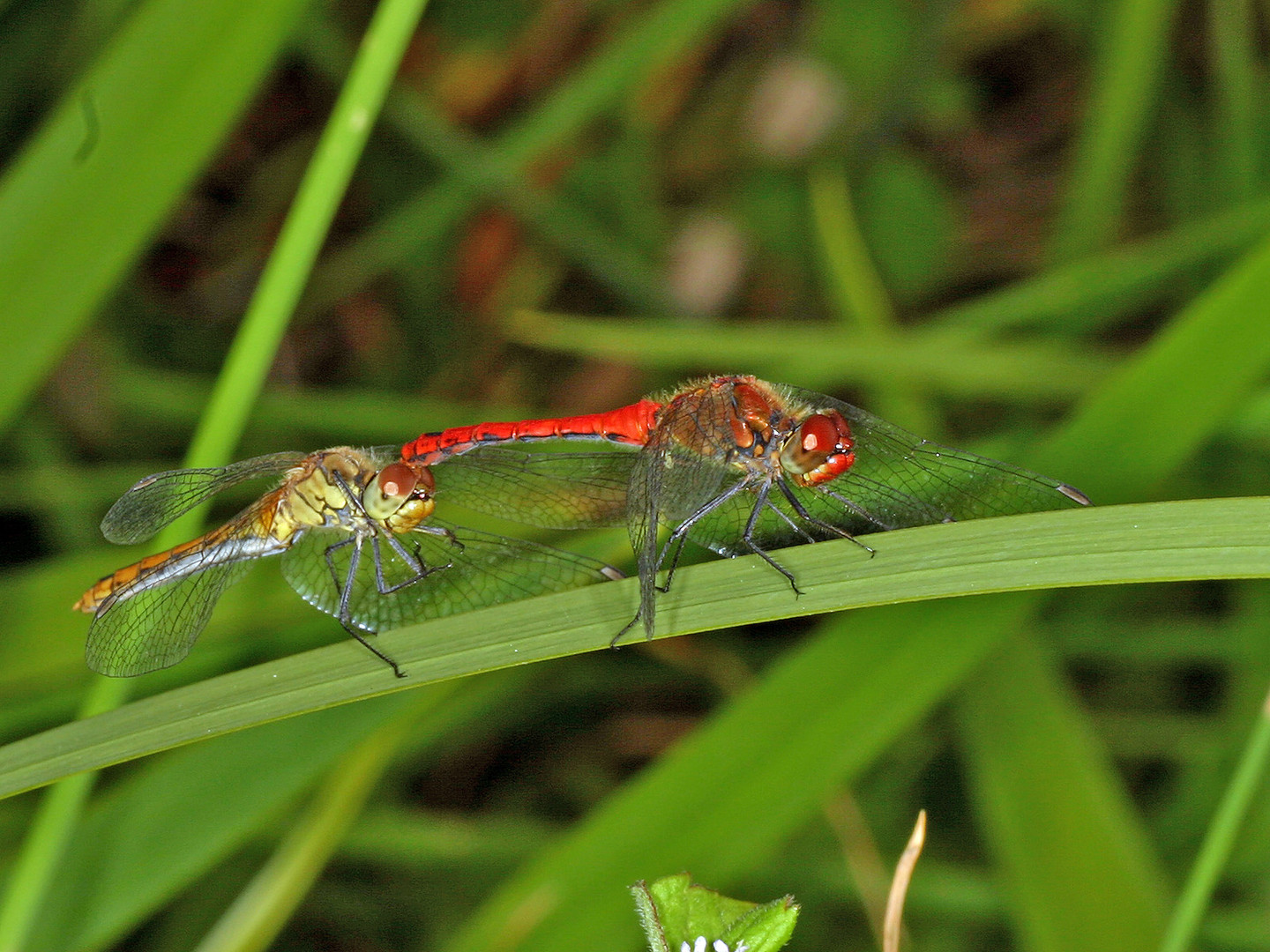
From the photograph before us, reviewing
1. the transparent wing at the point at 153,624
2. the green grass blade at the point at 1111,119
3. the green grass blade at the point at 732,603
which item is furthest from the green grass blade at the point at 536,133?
the green grass blade at the point at 732,603

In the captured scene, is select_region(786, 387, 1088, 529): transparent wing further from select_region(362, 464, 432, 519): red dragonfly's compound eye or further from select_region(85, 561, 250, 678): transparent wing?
select_region(85, 561, 250, 678): transparent wing

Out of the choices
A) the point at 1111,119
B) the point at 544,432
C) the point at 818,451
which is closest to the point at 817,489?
the point at 818,451

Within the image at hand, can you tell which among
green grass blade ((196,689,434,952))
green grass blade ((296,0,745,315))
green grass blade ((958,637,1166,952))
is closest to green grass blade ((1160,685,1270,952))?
green grass blade ((958,637,1166,952))

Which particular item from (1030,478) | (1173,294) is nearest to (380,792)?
(1030,478)

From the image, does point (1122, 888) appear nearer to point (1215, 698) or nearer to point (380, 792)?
point (1215, 698)

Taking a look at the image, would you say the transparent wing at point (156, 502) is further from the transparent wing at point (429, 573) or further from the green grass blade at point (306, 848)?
the green grass blade at point (306, 848)
